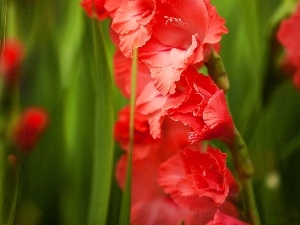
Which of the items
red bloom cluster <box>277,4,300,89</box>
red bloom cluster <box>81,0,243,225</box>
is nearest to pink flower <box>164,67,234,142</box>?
red bloom cluster <box>81,0,243,225</box>

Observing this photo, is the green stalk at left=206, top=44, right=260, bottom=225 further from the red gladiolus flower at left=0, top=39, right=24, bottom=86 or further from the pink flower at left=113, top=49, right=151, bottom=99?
the red gladiolus flower at left=0, top=39, right=24, bottom=86

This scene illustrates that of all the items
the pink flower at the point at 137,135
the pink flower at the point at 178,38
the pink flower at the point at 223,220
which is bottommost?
the pink flower at the point at 223,220

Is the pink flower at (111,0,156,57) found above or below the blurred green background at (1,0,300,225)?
above

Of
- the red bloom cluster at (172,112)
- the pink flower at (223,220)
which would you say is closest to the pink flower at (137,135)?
the red bloom cluster at (172,112)

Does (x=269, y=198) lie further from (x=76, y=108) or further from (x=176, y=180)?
(x=76, y=108)

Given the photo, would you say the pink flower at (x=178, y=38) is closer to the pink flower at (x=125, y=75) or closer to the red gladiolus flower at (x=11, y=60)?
the pink flower at (x=125, y=75)

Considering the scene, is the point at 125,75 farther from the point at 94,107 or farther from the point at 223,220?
the point at 223,220

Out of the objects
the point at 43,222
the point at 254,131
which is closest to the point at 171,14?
the point at 254,131

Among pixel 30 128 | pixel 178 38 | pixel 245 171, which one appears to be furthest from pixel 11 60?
pixel 245 171
